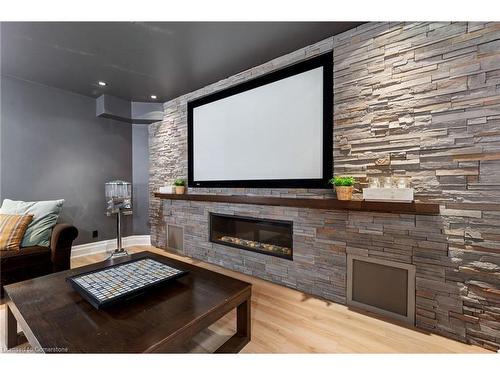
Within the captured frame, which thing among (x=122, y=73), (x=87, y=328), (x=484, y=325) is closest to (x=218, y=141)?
(x=122, y=73)

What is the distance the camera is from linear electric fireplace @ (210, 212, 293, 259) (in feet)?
8.24

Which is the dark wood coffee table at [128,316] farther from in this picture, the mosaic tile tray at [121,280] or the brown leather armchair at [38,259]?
the brown leather armchair at [38,259]

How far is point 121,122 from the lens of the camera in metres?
3.88

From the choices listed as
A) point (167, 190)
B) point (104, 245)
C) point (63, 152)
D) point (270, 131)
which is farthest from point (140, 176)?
point (270, 131)

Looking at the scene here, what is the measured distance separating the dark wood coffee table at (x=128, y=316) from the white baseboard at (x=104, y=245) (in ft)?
6.95

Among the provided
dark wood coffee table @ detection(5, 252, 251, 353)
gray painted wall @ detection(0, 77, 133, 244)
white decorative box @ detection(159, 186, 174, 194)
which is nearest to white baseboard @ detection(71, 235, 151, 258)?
gray painted wall @ detection(0, 77, 133, 244)

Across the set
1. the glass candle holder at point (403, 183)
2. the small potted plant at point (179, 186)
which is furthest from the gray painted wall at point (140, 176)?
the glass candle holder at point (403, 183)

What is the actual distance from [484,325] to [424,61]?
1815mm

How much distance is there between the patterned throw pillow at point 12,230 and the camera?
217 centimetres

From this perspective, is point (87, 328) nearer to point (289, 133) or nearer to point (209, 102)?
point (289, 133)

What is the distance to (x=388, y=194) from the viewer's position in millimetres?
1727

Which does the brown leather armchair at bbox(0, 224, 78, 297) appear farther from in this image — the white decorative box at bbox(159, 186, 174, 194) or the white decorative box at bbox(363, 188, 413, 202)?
the white decorative box at bbox(363, 188, 413, 202)

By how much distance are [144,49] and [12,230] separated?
2.15m

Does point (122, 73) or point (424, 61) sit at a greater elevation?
point (122, 73)
